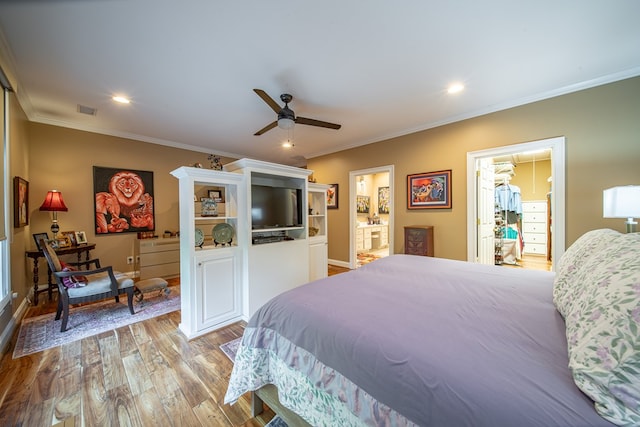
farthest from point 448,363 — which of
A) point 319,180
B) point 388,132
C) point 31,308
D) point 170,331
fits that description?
point 319,180

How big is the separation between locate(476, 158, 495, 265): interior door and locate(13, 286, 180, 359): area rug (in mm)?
4450

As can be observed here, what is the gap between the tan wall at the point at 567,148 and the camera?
2523mm

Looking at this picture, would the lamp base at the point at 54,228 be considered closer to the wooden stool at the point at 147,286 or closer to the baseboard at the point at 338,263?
the wooden stool at the point at 147,286

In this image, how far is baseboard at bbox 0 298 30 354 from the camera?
2106 millimetres

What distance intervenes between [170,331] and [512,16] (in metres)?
4.08

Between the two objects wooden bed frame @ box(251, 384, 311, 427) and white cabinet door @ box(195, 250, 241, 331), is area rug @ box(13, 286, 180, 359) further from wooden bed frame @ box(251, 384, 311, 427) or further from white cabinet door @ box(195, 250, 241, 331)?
wooden bed frame @ box(251, 384, 311, 427)

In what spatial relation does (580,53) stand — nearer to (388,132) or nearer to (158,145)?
(388,132)

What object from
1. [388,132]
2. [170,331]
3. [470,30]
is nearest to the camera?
[470,30]

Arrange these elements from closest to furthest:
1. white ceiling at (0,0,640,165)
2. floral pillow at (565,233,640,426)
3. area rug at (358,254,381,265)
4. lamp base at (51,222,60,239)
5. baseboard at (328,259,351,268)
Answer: floral pillow at (565,233,640,426), white ceiling at (0,0,640,165), lamp base at (51,222,60,239), baseboard at (328,259,351,268), area rug at (358,254,381,265)

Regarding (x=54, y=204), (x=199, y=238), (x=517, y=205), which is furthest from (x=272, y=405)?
(x=517, y=205)

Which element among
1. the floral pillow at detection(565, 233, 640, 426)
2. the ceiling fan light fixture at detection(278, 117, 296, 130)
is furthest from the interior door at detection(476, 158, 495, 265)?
the floral pillow at detection(565, 233, 640, 426)

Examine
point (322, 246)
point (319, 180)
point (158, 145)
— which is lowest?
point (322, 246)

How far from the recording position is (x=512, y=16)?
1.72 metres

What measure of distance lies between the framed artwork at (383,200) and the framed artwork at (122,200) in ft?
19.9
